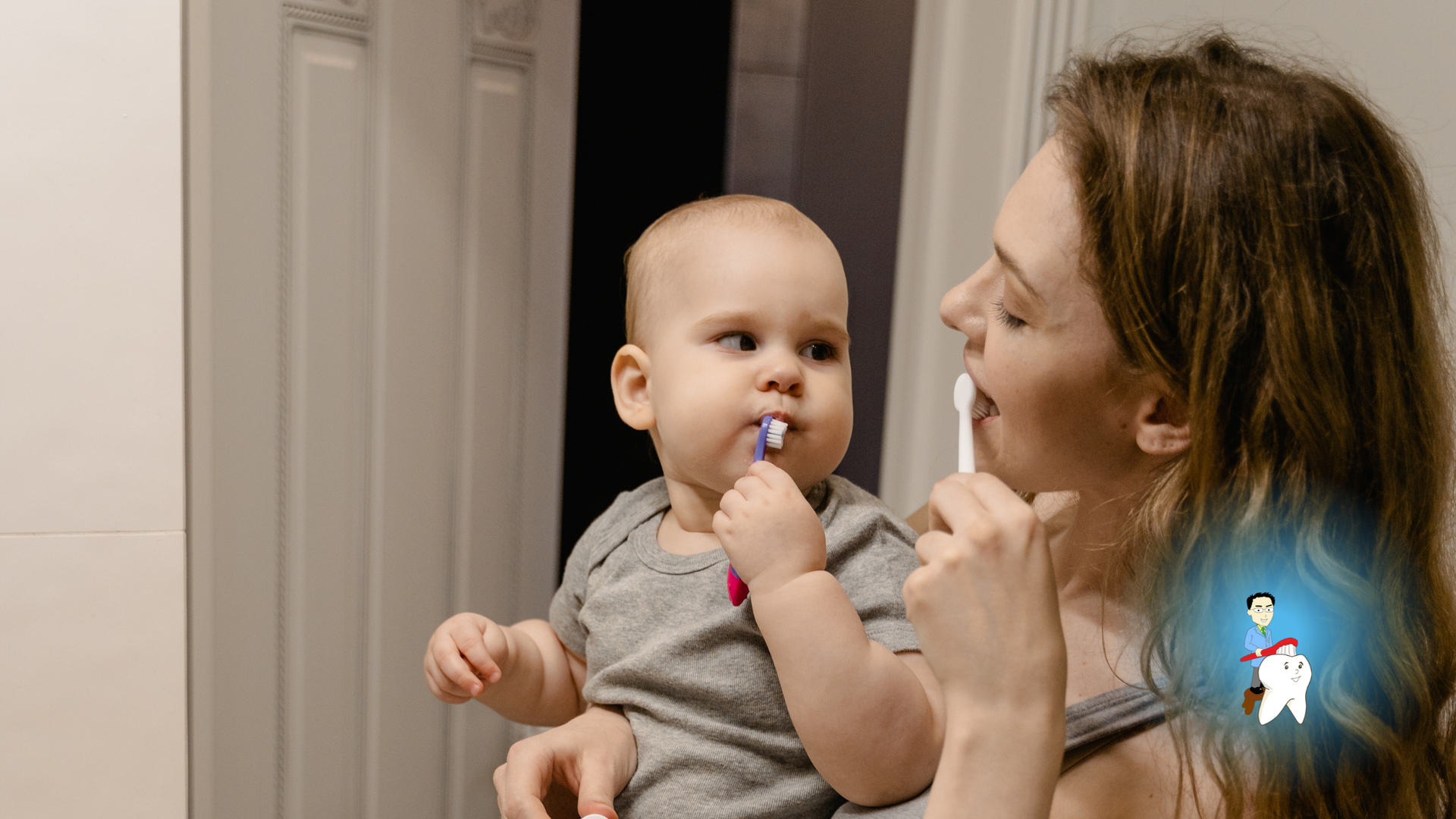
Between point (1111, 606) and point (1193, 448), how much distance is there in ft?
0.63

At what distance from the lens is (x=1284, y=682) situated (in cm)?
67

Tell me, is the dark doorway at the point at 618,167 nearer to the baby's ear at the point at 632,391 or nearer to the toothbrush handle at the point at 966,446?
the baby's ear at the point at 632,391

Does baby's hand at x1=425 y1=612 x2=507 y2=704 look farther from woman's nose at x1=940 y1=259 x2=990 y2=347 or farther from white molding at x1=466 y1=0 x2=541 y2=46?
white molding at x1=466 y1=0 x2=541 y2=46

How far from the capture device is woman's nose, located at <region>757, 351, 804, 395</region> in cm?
79

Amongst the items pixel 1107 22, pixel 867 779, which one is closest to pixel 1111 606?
pixel 867 779

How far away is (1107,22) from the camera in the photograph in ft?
4.34

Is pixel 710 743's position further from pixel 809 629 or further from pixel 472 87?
pixel 472 87

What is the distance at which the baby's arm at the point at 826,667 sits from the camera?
0.67 metres

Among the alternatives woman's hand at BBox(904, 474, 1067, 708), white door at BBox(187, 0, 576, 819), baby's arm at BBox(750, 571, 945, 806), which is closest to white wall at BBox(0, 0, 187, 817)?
white door at BBox(187, 0, 576, 819)

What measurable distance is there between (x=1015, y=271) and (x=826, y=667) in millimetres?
303

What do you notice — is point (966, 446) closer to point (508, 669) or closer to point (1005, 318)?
point (1005, 318)

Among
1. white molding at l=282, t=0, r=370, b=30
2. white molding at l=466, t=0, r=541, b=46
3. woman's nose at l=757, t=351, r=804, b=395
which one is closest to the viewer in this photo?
woman's nose at l=757, t=351, r=804, b=395

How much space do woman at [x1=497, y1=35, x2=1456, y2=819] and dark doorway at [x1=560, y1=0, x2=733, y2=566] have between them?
106 cm

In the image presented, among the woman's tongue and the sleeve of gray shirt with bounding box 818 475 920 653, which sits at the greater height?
the woman's tongue
